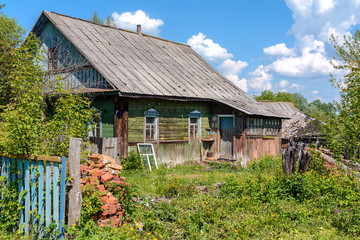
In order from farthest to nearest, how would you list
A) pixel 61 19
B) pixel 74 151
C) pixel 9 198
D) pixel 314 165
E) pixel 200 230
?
1. pixel 61 19
2. pixel 314 165
3. pixel 200 230
4. pixel 9 198
5. pixel 74 151

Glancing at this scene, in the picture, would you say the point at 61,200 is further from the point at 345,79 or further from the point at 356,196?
the point at 345,79

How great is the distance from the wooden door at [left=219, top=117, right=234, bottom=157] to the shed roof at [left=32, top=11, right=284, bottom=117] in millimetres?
957

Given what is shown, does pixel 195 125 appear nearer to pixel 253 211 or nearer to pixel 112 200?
pixel 253 211

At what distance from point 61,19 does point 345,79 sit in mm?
13873

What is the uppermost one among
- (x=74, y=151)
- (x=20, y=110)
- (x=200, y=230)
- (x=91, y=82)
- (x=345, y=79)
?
(x=91, y=82)

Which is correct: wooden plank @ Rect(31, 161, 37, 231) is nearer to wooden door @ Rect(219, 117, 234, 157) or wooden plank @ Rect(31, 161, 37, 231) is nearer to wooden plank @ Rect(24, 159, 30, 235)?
wooden plank @ Rect(24, 159, 30, 235)

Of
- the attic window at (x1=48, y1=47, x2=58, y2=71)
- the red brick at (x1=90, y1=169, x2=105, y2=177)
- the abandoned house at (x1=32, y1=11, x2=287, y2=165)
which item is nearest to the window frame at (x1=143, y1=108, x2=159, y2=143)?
the abandoned house at (x1=32, y1=11, x2=287, y2=165)

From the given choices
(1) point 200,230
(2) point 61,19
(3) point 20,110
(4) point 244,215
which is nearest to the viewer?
(3) point 20,110

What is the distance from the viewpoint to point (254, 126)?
16.1m

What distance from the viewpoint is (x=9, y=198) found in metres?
5.36

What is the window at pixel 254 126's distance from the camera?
15.7m

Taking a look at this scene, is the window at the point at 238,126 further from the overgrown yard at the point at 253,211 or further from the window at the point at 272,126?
the overgrown yard at the point at 253,211

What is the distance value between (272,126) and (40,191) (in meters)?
14.7

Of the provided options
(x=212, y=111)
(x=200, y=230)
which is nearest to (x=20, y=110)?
(x=200, y=230)
